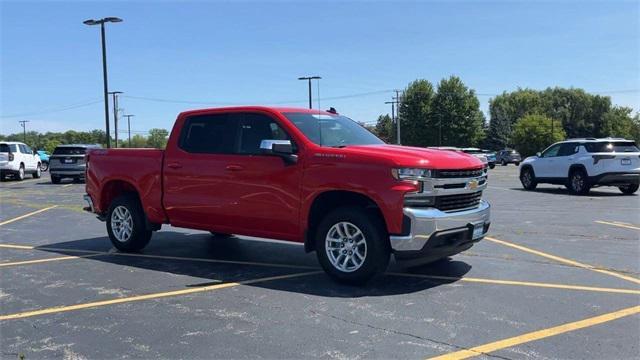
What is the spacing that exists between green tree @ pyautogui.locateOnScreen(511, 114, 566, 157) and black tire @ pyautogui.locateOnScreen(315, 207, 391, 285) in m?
94.0

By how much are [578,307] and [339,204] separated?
8.63ft

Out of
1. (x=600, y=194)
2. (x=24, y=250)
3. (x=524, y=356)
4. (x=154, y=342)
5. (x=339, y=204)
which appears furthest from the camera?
(x=600, y=194)

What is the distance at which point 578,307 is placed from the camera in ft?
17.6

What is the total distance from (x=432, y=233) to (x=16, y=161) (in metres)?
28.1

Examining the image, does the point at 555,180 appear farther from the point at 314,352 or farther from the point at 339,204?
the point at 314,352

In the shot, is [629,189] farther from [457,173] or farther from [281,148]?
[281,148]

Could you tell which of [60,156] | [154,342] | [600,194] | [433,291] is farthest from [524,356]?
[60,156]

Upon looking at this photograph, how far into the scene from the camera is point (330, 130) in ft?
23.1

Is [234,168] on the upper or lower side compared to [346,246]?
upper

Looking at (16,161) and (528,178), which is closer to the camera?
(528,178)

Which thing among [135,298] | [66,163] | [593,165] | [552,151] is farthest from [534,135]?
[135,298]

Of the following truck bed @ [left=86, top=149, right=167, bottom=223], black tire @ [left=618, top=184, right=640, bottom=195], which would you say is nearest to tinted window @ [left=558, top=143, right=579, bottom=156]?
black tire @ [left=618, top=184, right=640, bottom=195]

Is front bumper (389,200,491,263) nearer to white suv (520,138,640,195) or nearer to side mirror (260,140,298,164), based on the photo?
side mirror (260,140,298,164)

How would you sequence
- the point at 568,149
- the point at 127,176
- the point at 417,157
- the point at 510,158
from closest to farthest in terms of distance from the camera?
the point at 417,157, the point at 127,176, the point at 568,149, the point at 510,158
